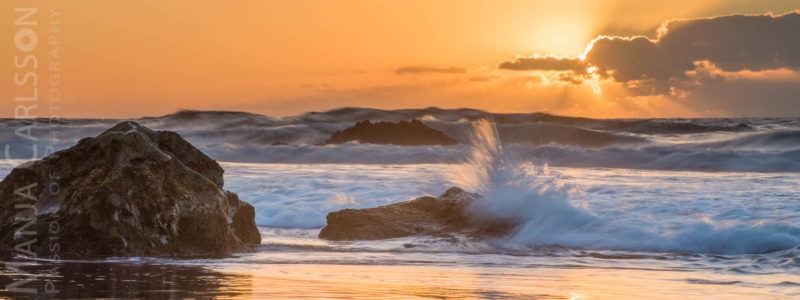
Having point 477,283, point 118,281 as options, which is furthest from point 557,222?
point 118,281

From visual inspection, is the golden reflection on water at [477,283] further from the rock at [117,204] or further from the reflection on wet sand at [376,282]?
the rock at [117,204]

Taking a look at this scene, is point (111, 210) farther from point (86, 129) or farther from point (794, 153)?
point (86, 129)

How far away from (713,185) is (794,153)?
11.4 metres

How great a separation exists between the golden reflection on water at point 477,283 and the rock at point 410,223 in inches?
88.7

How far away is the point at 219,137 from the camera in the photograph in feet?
103

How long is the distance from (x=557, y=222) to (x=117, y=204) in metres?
4.18

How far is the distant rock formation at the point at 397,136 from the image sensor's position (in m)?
24.2

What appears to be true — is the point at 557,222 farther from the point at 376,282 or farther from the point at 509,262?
the point at 376,282

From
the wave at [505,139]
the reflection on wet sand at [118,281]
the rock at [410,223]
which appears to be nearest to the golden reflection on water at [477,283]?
the reflection on wet sand at [118,281]

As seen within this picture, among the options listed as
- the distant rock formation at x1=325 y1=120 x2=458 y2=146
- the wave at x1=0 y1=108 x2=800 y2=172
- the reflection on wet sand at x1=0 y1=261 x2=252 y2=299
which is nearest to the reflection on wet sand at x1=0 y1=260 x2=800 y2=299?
the reflection on wet sand at x1=0 y1=261 x2=252 y2=299

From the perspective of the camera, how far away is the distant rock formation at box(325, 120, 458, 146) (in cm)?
2422

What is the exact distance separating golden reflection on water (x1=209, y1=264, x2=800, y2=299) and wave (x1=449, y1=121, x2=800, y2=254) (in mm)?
1746

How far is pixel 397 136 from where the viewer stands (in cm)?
2441

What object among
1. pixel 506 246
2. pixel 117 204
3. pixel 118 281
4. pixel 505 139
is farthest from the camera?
pixel 505 139
